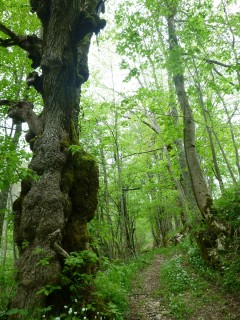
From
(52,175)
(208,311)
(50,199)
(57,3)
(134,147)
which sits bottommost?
(208,311)

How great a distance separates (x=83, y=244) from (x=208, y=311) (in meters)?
2.97

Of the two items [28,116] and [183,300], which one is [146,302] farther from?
[28,116]

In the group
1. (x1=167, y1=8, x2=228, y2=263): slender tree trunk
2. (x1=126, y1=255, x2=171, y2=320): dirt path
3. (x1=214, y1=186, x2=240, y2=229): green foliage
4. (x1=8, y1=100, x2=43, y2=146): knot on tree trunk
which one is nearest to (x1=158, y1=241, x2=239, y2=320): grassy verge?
(x1=126, y1=255, x2=171, y2=320): dirt path

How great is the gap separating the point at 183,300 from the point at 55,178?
13.8 ft

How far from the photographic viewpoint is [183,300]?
233 inches

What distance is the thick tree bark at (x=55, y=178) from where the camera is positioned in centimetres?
437

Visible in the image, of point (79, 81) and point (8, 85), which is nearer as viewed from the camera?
point (79, 81)

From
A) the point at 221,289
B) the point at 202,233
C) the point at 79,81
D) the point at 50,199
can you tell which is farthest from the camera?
the point at 202,233

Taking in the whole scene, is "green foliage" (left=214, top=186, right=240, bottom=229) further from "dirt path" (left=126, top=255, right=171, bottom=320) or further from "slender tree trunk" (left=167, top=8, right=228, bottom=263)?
"dirt path" (left=126, top=255, right=171, bottom=320)

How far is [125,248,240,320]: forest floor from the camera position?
5023 mm

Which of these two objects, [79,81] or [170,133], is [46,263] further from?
[170,133]

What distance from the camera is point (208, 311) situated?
5.14m

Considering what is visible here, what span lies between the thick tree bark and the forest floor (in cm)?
199

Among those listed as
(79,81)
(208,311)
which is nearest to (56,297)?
(208,311)
